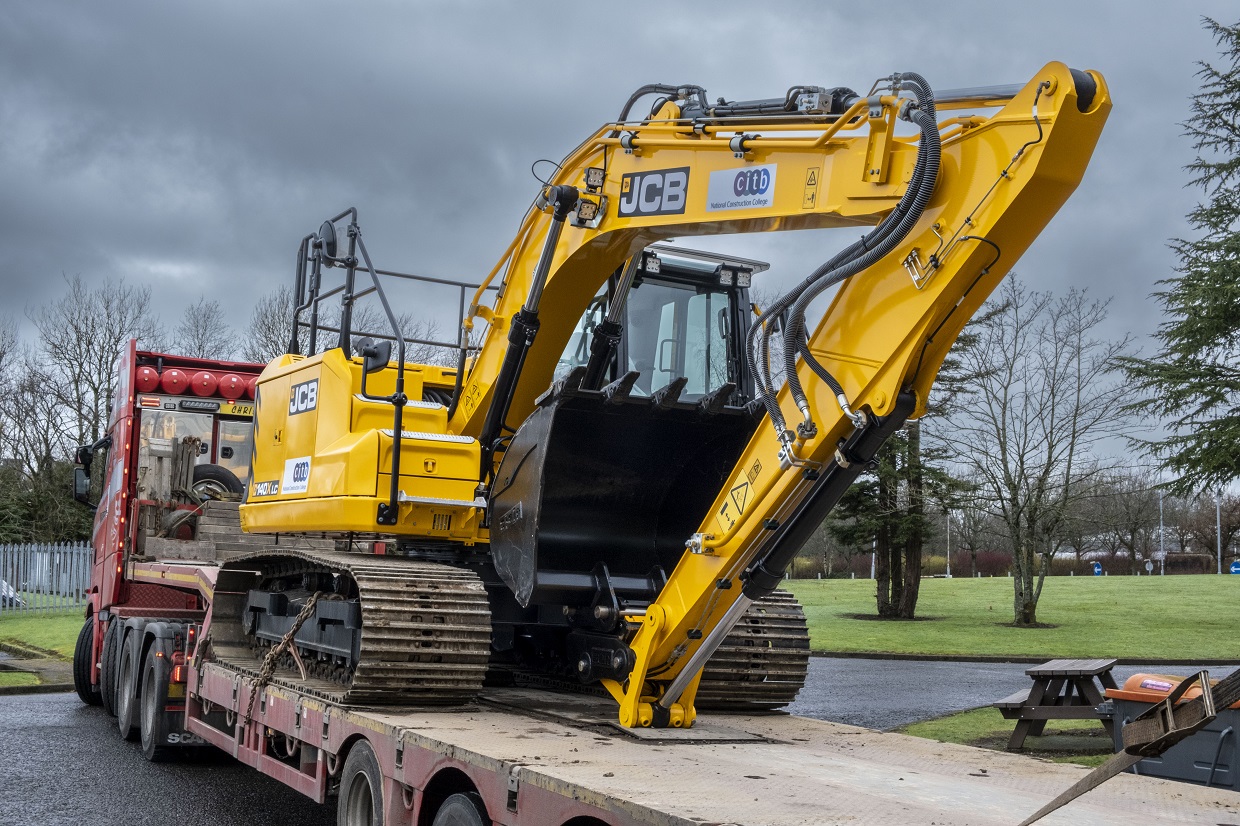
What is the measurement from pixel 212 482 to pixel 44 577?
1891 centimetres

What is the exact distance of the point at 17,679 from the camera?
1667 centimetres

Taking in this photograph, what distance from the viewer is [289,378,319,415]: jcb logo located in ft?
28.3

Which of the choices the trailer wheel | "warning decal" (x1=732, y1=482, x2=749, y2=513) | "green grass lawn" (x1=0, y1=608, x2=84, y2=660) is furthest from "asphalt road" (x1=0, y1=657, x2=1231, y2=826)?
"green grass lawn" (x1=0, y1=608, x2=84, y2=660)

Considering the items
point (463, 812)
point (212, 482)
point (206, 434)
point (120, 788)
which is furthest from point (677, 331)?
point (206, 434)

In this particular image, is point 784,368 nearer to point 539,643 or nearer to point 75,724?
point 539,643

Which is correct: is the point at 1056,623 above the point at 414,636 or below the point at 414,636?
below

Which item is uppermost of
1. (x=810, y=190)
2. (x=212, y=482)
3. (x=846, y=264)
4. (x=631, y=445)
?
(x=810, y=190)

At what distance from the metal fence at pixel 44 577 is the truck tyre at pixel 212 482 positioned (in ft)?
59.0

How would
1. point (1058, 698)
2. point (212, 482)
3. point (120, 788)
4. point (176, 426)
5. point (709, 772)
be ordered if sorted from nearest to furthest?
point (709, 772), point (120, 788), point (1058, 698), point (176, 426), point (212, 482)

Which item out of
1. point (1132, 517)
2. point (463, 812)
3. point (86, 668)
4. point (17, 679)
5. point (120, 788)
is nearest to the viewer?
point (463, 812)

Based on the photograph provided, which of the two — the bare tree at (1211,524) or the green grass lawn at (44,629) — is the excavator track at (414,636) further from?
the bare tree at (1211,524)

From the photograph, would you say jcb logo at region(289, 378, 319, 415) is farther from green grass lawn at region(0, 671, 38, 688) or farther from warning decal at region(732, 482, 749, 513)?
green grass lawn at region(0, 671, 38, 688)

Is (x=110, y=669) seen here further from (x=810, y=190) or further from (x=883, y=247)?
(x=883, y=247)

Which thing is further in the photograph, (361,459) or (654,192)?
(361,459)
